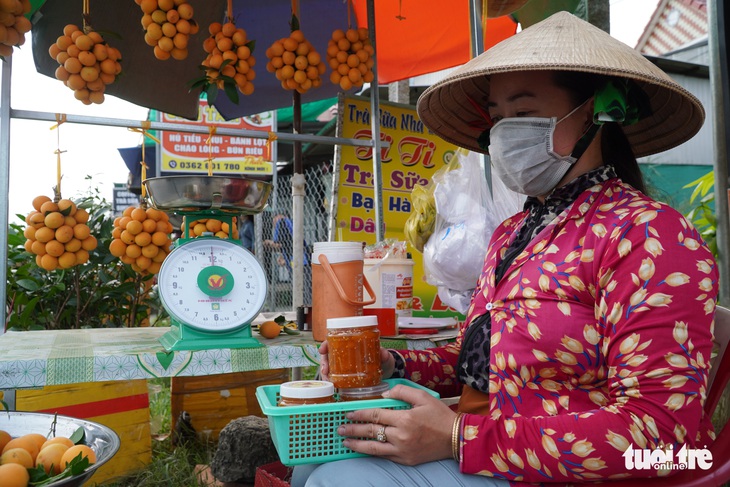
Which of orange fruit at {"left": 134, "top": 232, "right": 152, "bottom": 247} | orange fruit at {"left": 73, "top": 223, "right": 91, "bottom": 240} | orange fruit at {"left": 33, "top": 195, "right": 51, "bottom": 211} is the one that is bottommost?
orange fruit at {"left": 134, "top": 232, "right": 152, "bottom": 247}

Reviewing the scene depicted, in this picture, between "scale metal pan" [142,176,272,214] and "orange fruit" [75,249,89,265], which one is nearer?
"scale metal pan" [142,176,272,214]

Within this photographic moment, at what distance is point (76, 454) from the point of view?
1052 mm

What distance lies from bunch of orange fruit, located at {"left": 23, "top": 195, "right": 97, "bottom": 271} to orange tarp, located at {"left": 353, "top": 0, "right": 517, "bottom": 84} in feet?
7.40

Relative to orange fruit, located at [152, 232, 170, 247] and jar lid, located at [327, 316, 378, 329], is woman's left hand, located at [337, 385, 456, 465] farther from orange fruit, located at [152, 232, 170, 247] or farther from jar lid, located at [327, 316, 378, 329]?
orange fruit, located at [152, 232, 170, 247]

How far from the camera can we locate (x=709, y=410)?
1.46 meters

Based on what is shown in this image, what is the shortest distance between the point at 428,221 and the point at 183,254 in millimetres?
1306

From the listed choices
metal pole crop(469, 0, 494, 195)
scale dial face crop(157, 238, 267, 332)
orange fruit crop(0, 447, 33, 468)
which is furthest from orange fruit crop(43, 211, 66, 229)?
metal pole crop(469, 0, 494, 195)

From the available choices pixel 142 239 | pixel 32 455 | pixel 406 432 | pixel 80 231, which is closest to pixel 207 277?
pixel 142 239

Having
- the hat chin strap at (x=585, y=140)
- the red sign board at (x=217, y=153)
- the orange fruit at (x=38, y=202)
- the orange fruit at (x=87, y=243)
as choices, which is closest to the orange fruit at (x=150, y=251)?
the orange fruit at (x=87, y=243)

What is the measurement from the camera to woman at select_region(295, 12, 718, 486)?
1.15 meters

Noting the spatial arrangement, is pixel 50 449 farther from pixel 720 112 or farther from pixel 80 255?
pixel 720 112

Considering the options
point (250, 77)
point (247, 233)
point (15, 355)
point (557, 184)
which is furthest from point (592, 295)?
point (247, 233)

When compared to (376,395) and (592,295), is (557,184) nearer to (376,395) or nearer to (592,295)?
(592,295)

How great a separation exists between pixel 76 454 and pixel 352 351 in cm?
63
